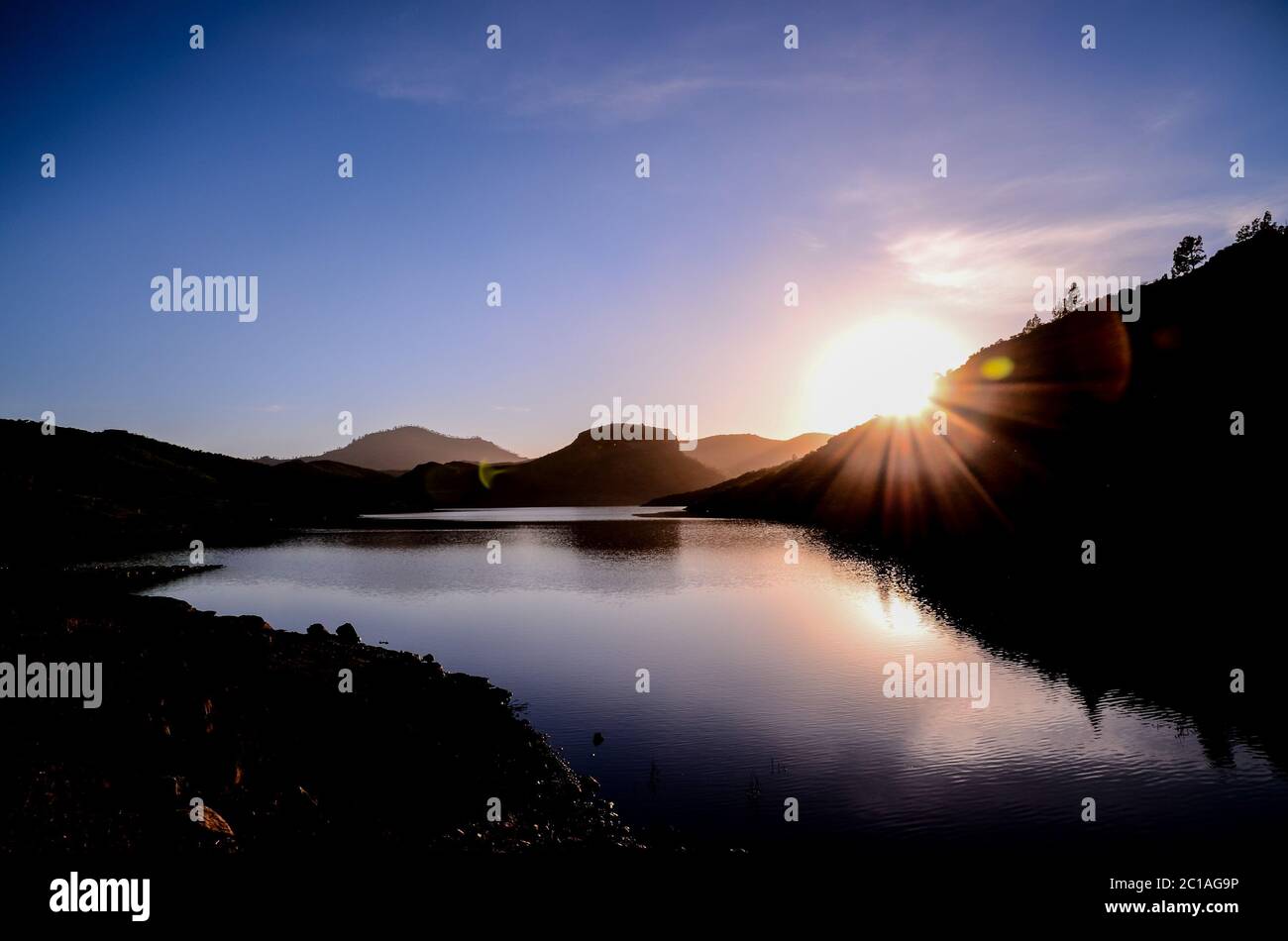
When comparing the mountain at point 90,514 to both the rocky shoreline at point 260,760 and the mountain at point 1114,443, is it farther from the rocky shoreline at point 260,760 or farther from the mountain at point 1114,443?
the mountain at point 1114,443

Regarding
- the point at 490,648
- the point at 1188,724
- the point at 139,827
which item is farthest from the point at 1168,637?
the point at 139,827

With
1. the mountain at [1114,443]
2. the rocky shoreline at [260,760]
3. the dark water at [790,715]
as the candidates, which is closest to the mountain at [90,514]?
the dark water at [790,715]

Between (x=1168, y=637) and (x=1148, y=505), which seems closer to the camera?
(x=1168, y=637)

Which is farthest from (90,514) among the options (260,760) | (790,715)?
(790,715)

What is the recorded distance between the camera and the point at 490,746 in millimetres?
22938

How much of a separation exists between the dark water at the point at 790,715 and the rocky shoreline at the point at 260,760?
9.40 ft

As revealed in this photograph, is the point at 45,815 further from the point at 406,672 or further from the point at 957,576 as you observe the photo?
the point at 957,576

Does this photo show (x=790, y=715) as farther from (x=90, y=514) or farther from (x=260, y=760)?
(x=90, y=514)

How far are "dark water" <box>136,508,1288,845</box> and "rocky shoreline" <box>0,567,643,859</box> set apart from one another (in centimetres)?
287

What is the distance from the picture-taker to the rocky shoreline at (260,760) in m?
14.6

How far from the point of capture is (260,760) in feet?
63.7

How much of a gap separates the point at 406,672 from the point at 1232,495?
82456 mm

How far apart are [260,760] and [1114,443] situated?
343ft
